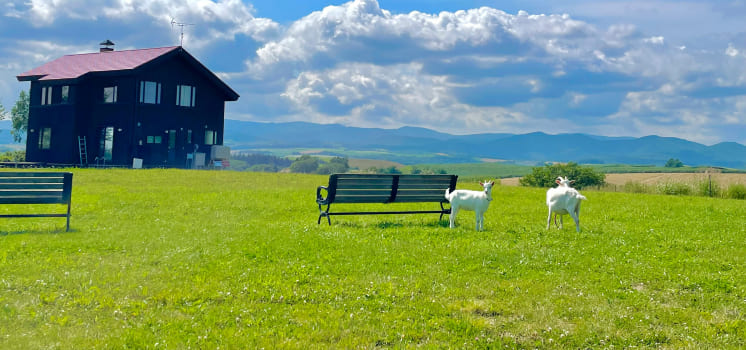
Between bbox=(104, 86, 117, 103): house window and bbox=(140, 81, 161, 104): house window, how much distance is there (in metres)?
1.95

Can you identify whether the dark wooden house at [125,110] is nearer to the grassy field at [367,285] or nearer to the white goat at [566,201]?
the grassy field at [367,285]

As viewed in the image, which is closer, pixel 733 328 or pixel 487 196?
pixel 733 328

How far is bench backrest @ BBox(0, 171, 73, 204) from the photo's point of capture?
1177cm

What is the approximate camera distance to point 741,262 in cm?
941

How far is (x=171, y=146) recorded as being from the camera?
1694 inches

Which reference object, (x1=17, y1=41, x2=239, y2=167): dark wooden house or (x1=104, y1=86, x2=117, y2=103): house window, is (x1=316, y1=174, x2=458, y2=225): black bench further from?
(x1=104, y1=86, x2=117, y2=103): house window

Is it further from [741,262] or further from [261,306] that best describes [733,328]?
[261,306]

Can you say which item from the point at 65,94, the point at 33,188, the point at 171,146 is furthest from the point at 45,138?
the point at 33,188

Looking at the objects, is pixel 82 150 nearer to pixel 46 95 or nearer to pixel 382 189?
pixel 46 95

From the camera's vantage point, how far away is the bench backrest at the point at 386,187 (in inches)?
511

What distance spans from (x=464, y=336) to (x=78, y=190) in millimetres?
19484

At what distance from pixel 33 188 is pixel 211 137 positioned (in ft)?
115

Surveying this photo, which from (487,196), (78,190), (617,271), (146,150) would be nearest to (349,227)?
(487,196)

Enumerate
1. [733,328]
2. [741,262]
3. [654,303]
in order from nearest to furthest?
[733,328] → [654,303] → [741,262]
